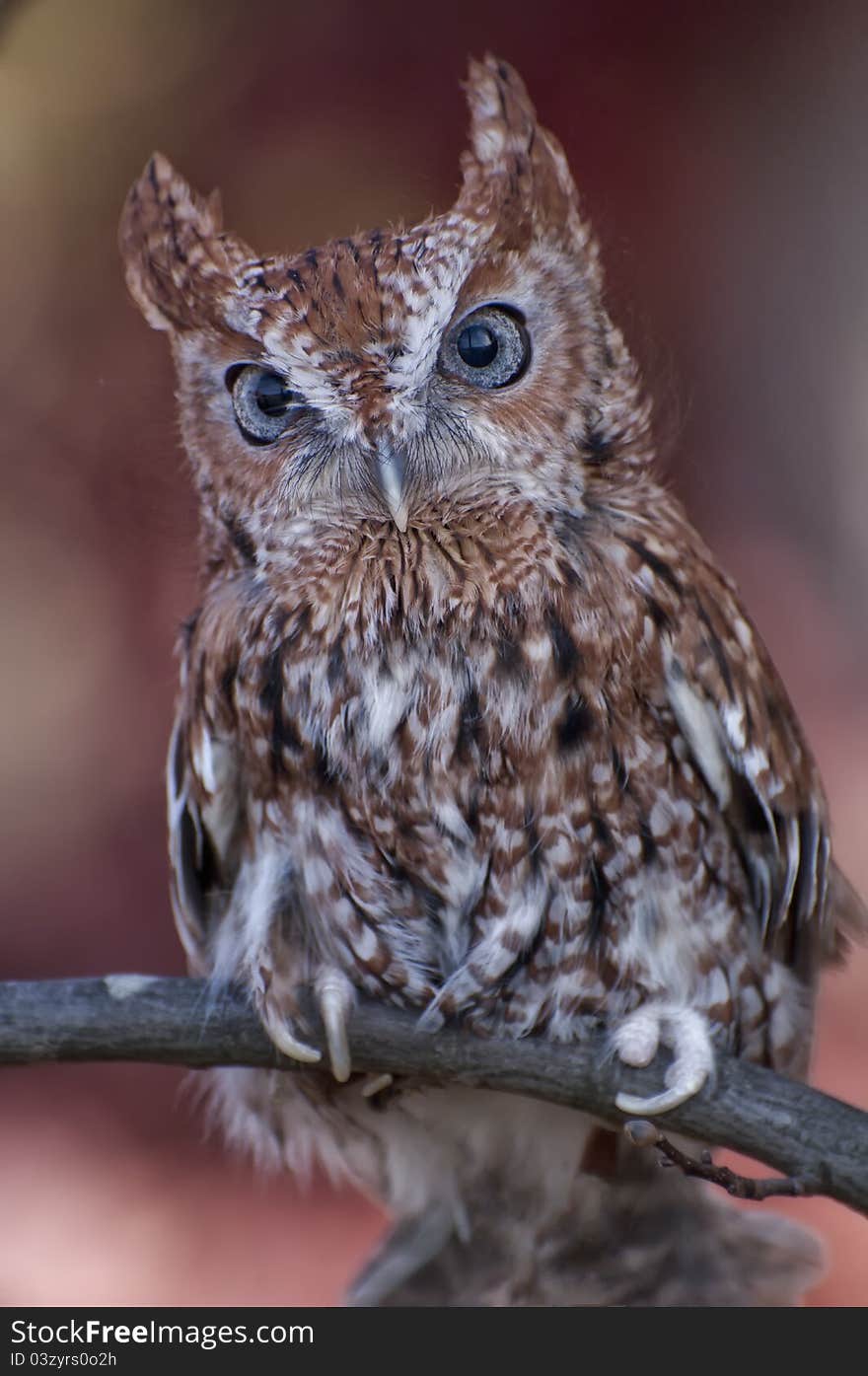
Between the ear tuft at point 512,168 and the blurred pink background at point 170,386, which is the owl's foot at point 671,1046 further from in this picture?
the ear tuft at point 512,168

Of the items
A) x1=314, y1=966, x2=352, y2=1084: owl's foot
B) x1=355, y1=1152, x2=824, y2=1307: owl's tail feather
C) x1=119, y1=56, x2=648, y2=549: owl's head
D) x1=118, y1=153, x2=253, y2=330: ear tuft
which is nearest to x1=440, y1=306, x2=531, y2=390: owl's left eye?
x1=119, y1=56, x2=648, y2=549: owl's head

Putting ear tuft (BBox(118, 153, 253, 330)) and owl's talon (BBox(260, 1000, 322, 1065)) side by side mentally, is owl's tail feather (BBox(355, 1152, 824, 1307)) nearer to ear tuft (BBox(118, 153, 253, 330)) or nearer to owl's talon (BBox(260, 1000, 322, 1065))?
owl's talon (BBox(260, 1000, 322, 1065))

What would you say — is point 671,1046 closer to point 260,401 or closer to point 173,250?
point 260,401

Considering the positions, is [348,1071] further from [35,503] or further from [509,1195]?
[35,503]

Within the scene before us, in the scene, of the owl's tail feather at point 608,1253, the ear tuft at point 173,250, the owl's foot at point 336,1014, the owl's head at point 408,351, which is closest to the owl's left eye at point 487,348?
the owl's head at point 408,351

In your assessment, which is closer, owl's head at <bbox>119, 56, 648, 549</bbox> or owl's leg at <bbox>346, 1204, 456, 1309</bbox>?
owl's head at <bbox>119, 56, 648, 549</bbox>

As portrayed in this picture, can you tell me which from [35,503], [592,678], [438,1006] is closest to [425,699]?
[592,678]

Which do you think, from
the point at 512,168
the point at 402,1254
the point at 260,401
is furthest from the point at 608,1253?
the point at 512,168
